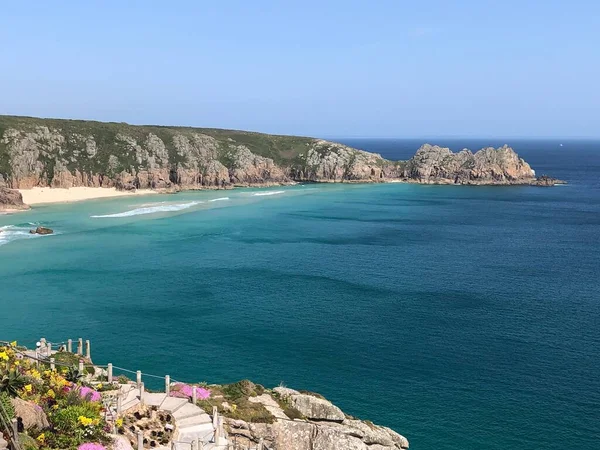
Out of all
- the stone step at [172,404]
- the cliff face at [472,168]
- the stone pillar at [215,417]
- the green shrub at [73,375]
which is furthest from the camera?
the cliff face at [472,168]

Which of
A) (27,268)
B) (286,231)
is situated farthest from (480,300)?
(27,268)

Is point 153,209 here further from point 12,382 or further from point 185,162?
point 12,382

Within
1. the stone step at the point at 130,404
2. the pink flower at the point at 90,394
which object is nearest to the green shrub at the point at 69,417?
the pink flower at the point at 90,394

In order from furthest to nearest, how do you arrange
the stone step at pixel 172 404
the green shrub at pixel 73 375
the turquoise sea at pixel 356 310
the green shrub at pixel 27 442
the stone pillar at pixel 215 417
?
the turquoise sea at pixel 356 310 < the green shrub at pixel 73 375 < the stone step at pixel 172 404 < the stone pillar at pixel 215 417 < the green shrub at pixel 27 442

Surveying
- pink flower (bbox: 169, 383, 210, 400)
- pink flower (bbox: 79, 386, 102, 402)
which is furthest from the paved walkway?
pink flower (bbox: 79, 386, 102, 402)

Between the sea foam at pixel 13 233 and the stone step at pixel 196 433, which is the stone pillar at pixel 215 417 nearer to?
the stone step at pixel 196 433

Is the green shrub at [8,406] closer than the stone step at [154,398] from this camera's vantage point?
Yes

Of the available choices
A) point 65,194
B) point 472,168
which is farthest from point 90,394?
point 472,168
